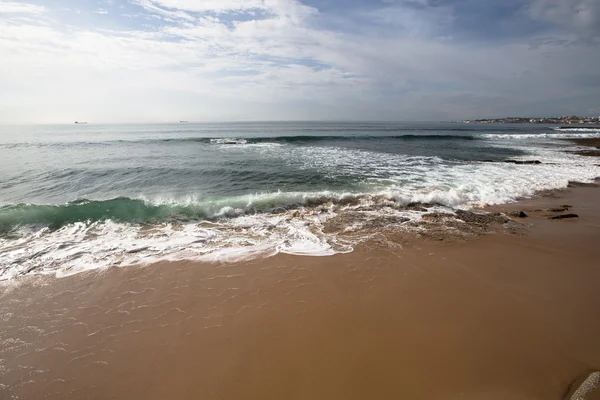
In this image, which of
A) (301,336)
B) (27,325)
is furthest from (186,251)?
(301,336)

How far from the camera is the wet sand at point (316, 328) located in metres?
3.04

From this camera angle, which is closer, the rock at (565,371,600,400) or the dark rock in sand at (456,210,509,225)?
the rock at (565,371,600,400)

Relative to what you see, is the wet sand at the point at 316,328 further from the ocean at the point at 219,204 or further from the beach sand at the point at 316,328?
the ocean at the point at 219,204

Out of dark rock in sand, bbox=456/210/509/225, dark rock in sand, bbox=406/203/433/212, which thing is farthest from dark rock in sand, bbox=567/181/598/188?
dark rock in sand, bbox=406/203/433/212

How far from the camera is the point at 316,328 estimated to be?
12.6 feet

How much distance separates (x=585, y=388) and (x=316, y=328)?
3124 mm

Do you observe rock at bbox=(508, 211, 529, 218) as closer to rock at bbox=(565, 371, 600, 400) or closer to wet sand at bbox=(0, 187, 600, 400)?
wet sand at bbox=(0, 187, 600, 400)

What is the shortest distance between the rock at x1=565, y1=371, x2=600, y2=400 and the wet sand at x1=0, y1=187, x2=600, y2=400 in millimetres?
59

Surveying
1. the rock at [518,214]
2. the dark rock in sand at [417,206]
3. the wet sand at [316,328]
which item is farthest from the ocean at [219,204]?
the rock at [518,214]

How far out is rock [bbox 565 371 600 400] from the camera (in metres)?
2.72

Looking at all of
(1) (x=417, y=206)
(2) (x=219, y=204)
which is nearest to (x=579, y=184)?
(1) (x=417, y=206)

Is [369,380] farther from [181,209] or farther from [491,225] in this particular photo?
[181,209]

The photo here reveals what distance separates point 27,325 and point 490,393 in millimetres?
6726

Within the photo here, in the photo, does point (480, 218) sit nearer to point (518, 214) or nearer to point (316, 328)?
point (518, 214)
